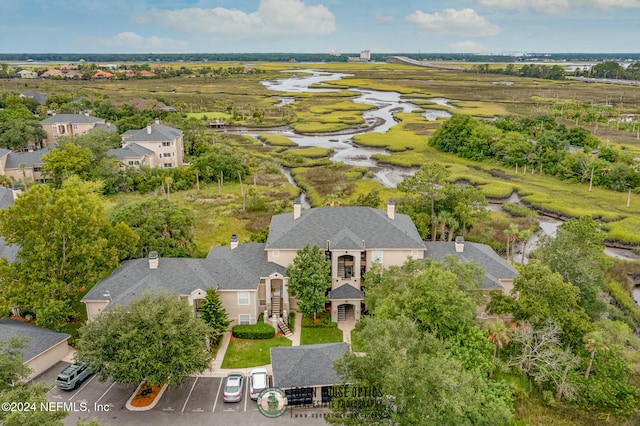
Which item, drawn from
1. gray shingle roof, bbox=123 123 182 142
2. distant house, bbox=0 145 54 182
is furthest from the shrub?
distant house, bbox=0 145 54 182

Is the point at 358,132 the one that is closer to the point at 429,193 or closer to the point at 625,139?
the point at 625,139

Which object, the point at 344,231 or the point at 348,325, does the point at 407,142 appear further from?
the point at 348,325

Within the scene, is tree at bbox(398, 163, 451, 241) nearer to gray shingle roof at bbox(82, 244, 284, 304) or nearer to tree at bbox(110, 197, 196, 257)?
gray shingle roof at bbox(82, 244, 284, 304)

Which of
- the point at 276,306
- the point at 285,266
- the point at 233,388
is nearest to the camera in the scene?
the point at 233,388

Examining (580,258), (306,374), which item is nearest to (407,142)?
(580,258)

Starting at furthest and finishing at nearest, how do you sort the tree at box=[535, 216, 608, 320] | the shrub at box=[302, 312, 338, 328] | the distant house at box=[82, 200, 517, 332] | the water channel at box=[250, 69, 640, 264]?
1. the water channel at box=[250, 69, 640, 264]
2. the shrub at box=[302, 312, 338, 328]
3. the distant house at box=[82, 200, 517, 332]
4. the tree at box=[535, 216, 608, 320]
